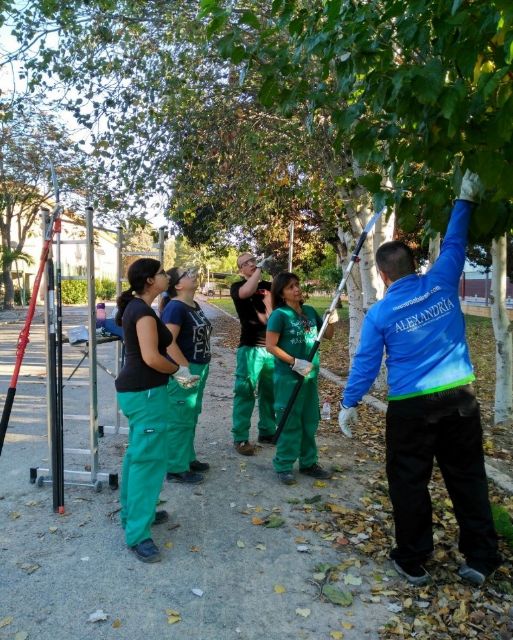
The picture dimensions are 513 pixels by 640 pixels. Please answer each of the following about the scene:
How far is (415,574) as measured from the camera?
148 inches

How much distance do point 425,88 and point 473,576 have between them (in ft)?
9.43

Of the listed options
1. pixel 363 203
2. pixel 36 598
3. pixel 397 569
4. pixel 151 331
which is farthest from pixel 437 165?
pixel 363 203

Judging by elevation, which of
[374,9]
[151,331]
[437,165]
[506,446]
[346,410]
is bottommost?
[506,446]

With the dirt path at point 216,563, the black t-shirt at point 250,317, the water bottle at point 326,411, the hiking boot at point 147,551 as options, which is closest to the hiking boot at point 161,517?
the dirt path at point 216,563

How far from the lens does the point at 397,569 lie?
12.8 feet

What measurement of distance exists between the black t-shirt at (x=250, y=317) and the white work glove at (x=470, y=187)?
3166 mm

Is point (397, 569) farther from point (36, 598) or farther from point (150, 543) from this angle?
point (36, 598)

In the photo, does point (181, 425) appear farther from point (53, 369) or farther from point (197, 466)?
point (53, 369)

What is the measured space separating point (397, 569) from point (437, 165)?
2.54 m

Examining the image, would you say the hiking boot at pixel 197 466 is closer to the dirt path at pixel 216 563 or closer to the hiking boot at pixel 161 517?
the dirt path at pixel 216 563

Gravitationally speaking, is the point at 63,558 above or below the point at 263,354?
below

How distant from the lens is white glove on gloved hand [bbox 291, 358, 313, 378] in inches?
212

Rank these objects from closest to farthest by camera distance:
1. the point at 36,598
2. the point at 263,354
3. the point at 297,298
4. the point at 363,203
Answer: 1. the point at 36,598
2. the point at 297,298
3. the point at 263,354
4. the point at 363,203

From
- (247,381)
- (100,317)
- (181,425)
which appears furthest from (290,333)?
(100,317)
